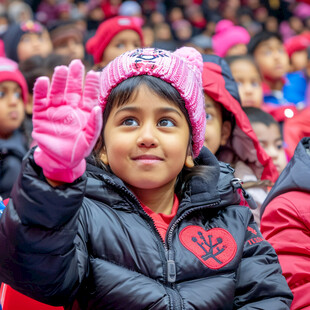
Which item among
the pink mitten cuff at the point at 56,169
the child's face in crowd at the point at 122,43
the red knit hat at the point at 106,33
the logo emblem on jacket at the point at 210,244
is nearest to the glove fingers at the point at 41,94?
the pink mitten cuff at the point at 56,169

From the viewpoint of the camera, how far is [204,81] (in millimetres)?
2727

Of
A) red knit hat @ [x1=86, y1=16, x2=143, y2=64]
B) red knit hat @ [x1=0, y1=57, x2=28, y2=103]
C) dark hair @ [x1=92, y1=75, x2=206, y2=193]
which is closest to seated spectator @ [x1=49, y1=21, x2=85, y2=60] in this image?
red knit hat @ [x1=86, y1=16, x2=143, y2=64]

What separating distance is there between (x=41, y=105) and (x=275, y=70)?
4965 mm

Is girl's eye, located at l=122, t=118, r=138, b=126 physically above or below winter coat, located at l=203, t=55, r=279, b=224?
above

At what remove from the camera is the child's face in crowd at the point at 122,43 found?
5074 mm

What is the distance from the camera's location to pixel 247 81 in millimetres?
4371

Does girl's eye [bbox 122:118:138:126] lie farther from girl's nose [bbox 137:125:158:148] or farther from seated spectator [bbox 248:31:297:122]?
seated spectator [bbox 248:31:297:122]

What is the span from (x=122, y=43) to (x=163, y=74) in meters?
3.47

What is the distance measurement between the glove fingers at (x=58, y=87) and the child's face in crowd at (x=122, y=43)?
381 centimetres

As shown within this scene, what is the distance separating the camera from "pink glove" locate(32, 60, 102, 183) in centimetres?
127

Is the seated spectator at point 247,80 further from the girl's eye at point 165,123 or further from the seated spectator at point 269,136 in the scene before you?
the girl's eye at point 165,123

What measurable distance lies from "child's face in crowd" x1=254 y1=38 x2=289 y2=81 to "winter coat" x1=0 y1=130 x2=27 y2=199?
10.2 feet

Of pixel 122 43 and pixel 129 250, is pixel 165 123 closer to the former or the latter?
pixel 129 250

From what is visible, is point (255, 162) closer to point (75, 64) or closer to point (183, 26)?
point (75, 64)
